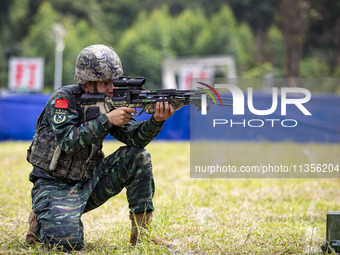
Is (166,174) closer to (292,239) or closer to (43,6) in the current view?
(292,239)

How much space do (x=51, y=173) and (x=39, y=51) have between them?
44606 mm

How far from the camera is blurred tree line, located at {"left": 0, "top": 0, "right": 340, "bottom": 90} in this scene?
45.4m

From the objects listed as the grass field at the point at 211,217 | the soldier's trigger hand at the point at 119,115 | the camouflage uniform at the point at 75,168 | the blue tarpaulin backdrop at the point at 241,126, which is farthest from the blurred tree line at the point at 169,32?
the soldier's trigger hand at the point at 119,115

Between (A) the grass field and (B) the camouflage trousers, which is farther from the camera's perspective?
(A) the grass field

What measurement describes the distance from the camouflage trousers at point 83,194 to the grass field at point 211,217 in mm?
147

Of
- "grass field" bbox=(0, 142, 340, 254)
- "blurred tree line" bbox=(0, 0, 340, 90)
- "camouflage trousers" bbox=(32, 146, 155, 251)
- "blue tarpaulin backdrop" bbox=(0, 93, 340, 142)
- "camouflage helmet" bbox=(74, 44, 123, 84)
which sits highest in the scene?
"blurred tree line" bbox=(0, 0, 340, 90)

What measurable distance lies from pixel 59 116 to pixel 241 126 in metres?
5.19

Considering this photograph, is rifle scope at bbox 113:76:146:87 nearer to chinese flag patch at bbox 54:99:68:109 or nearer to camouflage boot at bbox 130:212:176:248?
chinese flag patch at bbox 54:99:68:109

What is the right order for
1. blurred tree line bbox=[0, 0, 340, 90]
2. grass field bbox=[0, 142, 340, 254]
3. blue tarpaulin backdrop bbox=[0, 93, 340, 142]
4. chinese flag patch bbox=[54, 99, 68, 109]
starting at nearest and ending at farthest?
1. chinese flag patch bbox=[54, 99, 68, 109]
2. grass field bbox=[0, 142, 340, 254]
3. blue tarpaulin backdrop bbox=[0, 93, 340, 142]
4. blurred tree line bbox=[0, 0, 340, 90]

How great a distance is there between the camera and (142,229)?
165 inches

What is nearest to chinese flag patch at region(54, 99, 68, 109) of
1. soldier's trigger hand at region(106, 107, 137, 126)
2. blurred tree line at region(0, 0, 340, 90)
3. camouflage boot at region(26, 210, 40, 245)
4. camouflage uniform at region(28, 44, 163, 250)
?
camouflage uniform at region(28, 44, 163, 250)

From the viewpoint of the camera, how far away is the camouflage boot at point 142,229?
418 centimetres

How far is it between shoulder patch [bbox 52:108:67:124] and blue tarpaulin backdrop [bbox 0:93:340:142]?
1700 mm

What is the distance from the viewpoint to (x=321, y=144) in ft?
34.4
